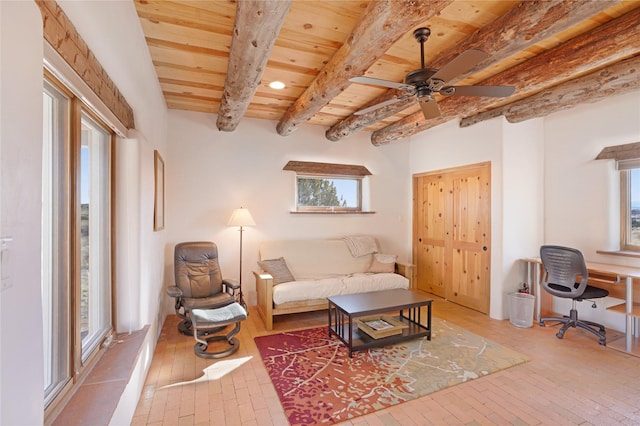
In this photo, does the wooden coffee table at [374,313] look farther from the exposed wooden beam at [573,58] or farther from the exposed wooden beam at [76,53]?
the exposed wooden beam at [76,53]

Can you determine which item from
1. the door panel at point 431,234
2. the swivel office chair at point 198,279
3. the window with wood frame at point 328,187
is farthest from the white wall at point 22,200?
the door panel at point 431,234

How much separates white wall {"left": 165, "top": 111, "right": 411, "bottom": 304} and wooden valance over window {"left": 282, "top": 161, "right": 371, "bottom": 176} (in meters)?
0.10

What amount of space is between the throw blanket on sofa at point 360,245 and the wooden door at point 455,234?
1.01 meters

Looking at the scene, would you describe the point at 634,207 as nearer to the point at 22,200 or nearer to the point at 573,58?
the point at 573,58

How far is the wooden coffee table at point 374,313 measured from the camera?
2801 millimetres

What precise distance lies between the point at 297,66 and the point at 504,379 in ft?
10.5

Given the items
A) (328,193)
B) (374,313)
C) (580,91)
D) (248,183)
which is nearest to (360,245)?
(328,193)

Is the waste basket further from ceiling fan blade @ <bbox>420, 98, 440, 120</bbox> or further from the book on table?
ceiling fan blade @ <bbox>420, 98, 440, 120</bbox>

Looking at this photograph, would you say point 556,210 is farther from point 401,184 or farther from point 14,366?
point 14,366

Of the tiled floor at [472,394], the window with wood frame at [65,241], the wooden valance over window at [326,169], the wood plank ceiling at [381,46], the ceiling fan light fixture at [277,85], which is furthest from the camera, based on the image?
the wooden valance over window at [326,169]

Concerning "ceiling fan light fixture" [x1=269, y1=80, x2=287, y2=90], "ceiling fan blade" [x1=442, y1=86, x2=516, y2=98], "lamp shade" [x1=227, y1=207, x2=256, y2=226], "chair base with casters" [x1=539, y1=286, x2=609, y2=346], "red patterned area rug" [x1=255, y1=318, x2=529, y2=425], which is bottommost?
"red patterned area rug" [x1=255, y1=318, x2=529, y2=425]

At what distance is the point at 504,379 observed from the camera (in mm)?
2402

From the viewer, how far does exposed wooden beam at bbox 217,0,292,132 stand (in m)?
1.55

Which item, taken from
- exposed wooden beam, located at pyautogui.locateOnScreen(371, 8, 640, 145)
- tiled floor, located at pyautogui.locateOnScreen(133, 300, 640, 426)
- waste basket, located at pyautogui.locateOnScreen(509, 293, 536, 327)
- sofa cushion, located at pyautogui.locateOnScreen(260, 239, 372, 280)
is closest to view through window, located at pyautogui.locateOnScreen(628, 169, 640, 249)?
waste basket, located at pyautogui.locateOnScreen(509, 293, 536, 327)
